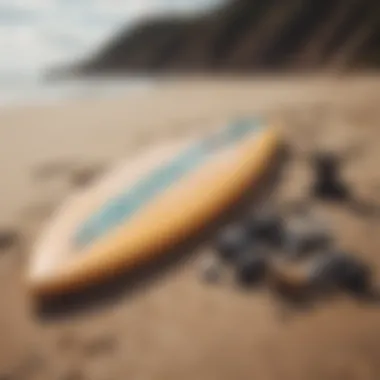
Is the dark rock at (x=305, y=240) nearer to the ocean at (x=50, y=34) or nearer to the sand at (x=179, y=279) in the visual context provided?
the sand at (x=179, y=279)

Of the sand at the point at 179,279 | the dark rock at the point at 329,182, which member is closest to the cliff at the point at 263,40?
the sand at the point at 179,279

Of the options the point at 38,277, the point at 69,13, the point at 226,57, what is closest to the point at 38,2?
the point at 69,13

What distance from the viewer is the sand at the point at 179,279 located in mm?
743

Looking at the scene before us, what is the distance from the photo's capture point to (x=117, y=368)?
2.42 feet

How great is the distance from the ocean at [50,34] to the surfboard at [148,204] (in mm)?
143

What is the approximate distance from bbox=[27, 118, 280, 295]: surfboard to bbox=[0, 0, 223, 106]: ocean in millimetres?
143

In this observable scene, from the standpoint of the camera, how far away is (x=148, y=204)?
856 millimetres

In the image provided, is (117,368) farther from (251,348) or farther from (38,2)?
(38,2)

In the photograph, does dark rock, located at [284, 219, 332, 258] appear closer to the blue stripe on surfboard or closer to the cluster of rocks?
the cluster of rocks

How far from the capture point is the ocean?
37.0 inches

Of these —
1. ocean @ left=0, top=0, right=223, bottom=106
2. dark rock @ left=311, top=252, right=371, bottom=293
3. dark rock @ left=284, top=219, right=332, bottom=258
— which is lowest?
dark rock @ left=311, top=252, right=371, bottom=293

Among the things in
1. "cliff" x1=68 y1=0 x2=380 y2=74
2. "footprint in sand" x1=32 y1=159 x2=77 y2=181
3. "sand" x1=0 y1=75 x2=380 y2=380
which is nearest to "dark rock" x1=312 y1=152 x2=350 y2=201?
"sand" x1=0 y1=75 x2=380 y2=380

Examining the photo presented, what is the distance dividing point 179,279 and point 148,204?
91mm

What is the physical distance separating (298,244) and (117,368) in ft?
0.77
